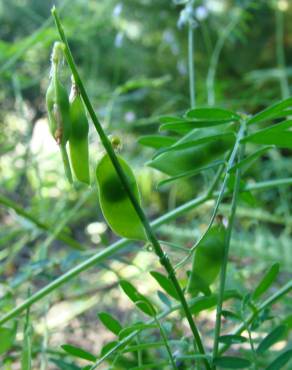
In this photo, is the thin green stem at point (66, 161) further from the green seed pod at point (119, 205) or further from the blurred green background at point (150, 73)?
the blurred green background at point (150, 73)

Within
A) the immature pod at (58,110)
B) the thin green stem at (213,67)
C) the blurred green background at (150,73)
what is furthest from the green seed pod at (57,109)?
the blurred green background at (150,73)

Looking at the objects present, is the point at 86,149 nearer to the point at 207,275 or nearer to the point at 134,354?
the point at 207,275

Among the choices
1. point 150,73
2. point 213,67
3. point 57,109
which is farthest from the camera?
point 150,73

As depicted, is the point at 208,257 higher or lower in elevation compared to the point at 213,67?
lower

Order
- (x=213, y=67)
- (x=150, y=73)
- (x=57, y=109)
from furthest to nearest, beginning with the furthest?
1. (x=150, y=73)
2. (x=213, y=67)
3. (x=57, y=109)

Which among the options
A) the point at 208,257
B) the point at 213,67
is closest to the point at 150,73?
the point at 213,67

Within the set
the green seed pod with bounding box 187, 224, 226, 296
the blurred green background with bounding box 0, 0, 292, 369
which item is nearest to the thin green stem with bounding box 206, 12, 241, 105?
the blurred green background with bounding box 0, 0, 292, 369

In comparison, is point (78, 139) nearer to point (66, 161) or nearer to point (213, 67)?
point (66, 161)
